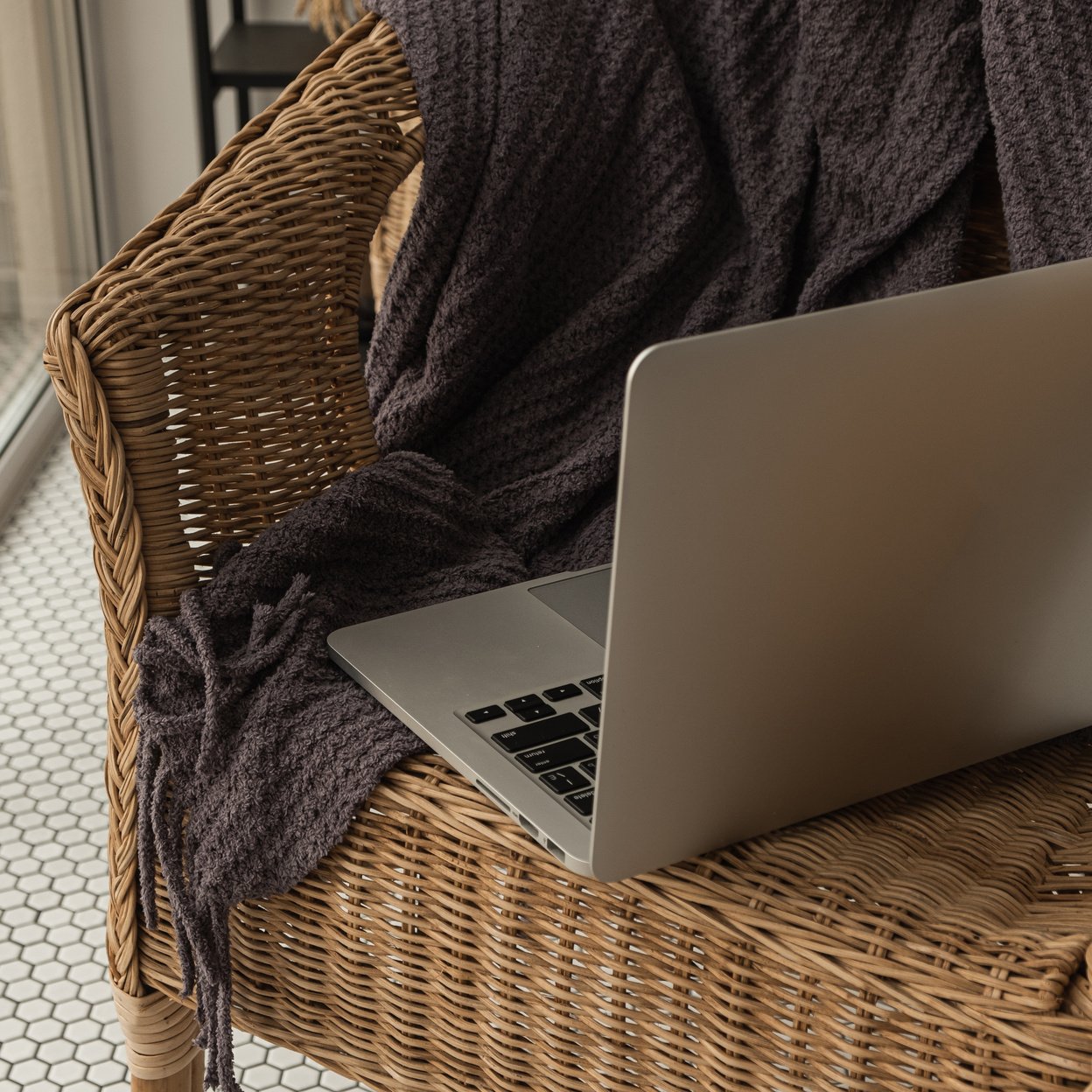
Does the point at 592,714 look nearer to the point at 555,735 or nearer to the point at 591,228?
the point at 555,735

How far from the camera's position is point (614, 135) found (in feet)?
3.16

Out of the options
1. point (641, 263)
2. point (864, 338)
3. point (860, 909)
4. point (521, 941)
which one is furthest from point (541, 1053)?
point (641, 263)

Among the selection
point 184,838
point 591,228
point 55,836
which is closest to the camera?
point 184,838

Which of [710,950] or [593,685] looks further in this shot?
[593,685]

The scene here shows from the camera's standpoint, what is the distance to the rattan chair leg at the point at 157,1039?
84 centimetres

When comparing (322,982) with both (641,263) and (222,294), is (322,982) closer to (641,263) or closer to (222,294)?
(222,294)

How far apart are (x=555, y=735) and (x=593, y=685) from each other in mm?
52

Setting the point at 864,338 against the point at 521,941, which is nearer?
the point at 864,338

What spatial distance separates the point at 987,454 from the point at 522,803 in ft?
0.85

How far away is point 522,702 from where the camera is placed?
70cm

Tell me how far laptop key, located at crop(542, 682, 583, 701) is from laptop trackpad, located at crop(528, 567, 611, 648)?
62mm

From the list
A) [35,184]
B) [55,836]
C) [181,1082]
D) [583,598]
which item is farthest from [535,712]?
[35,184]

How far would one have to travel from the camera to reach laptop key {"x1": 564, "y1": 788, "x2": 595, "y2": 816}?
0.62 meters

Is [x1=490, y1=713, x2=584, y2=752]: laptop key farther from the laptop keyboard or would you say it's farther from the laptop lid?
the laptop lid
